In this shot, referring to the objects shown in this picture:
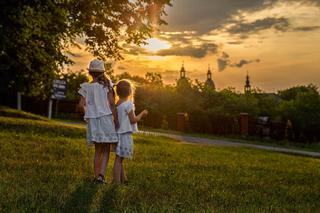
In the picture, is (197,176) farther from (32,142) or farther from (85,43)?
(85,43)

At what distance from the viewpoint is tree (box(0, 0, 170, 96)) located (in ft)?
54.8

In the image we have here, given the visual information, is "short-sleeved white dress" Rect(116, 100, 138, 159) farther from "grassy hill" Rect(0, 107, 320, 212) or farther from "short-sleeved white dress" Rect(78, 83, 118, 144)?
"grassy hill" Rect(0, 107, 320, 212)

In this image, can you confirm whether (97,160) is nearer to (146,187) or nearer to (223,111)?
(146,187)

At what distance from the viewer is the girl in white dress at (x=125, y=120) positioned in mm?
8242

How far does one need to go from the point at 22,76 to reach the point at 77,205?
2199 cm

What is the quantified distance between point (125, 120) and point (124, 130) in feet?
0.48

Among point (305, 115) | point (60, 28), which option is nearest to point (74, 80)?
point (305, 115)

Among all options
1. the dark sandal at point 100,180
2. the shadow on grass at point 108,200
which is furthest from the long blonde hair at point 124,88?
the shadow on grass at point 108,200

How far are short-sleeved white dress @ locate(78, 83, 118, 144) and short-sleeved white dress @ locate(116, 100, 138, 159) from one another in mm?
91

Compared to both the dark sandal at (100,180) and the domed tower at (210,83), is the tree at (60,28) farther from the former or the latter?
the domed tower at (210,83)

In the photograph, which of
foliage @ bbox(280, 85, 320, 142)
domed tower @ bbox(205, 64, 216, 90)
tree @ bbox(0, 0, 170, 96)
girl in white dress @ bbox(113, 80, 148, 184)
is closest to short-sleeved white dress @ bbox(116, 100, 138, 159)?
girl in white dress @ bbox(113, 80, 148, 184)

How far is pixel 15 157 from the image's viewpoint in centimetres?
1120

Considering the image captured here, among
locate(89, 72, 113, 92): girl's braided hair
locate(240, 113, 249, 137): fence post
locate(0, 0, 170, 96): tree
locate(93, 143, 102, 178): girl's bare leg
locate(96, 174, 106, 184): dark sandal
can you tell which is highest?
locate(0, 0, 170, 96): tree

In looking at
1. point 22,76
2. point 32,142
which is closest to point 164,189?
point 32,142
